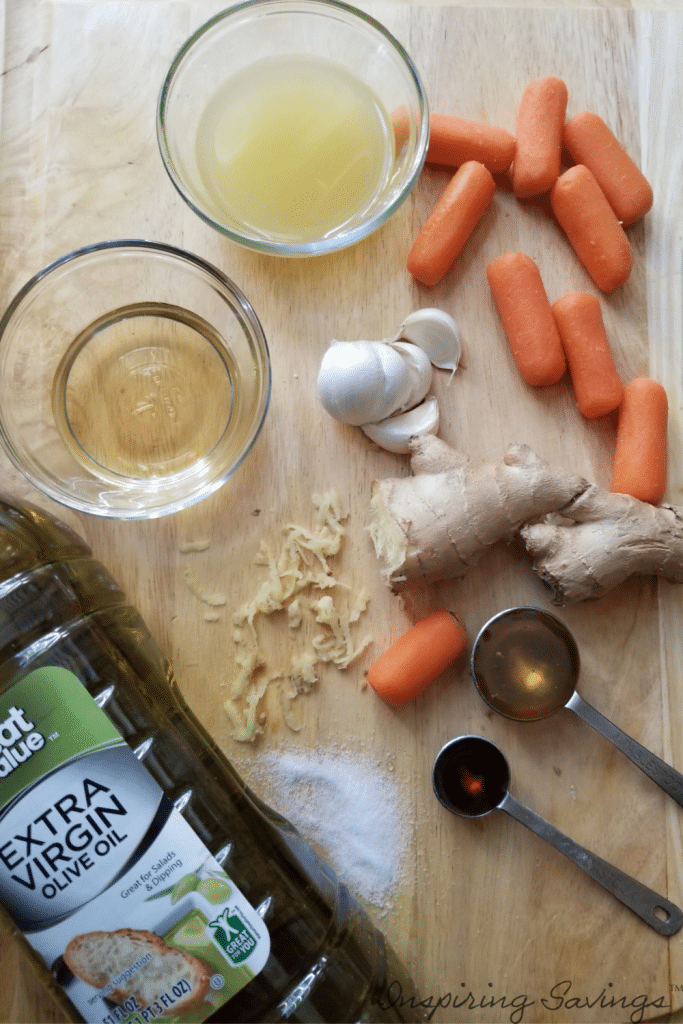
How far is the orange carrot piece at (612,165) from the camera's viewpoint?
1485mm

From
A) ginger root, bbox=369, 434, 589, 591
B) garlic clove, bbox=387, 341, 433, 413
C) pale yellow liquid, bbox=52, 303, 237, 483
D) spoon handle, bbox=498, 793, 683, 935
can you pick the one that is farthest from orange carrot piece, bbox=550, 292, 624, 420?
spoon handle, bbox=498, 793, 683, 935

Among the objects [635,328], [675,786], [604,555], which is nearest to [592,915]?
[675,786]

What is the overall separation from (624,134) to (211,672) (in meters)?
1.32

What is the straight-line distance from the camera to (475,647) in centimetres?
143

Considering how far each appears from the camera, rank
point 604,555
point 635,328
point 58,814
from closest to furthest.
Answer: point 58,814, point 604,555, point 635,328

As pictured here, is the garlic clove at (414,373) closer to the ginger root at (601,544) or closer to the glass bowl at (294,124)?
the glass bowl at (294,124)

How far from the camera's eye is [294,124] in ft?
4.62

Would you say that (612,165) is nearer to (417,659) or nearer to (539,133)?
(539,133)

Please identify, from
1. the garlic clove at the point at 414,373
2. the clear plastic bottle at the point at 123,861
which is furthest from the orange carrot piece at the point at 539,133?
the clear plastic bottle at the point at 123,861

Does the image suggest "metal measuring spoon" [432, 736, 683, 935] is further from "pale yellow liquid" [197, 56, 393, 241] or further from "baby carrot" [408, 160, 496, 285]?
"pale yellow liquid" [197, 56, 393, 241]

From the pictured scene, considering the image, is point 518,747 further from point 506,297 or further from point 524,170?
point 524,170

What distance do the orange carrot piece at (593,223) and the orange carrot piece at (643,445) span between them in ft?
0.75

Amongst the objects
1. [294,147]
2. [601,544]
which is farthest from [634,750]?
[294,147]

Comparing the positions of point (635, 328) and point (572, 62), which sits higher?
point (572, 62)
